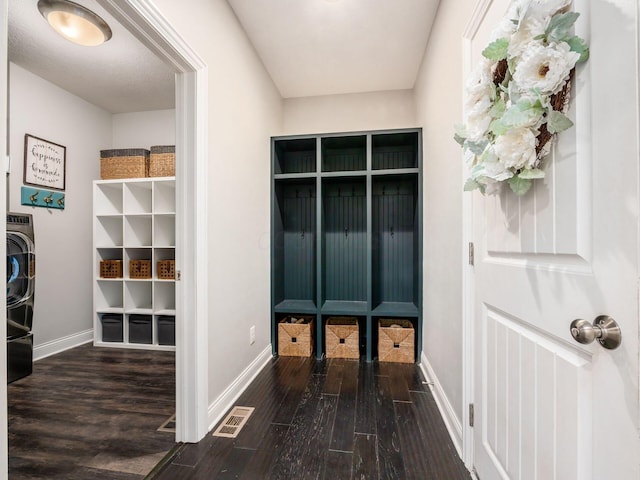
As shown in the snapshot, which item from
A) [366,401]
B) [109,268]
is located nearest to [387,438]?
[366,401]

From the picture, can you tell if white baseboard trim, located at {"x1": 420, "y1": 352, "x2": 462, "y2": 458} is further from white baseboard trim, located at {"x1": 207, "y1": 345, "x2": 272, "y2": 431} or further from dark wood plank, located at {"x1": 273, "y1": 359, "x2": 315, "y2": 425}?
white baseboard trim, located at {"x1": 207, "y1": 345, "x2": 272, "y2": 431}

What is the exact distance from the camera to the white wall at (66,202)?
2676mm

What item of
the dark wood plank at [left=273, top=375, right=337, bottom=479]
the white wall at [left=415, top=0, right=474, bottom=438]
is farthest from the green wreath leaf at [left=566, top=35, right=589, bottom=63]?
the dark wood plank at [left=273, top=375, right=337, bottom=479]

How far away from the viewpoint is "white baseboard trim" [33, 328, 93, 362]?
274 centimetres

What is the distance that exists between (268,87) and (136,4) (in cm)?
172

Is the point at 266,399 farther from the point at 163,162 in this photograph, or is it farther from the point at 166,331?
the point at 163,162

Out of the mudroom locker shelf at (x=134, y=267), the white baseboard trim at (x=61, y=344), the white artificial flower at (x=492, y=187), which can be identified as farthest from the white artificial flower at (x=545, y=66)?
the white baseboard trim at (x=61, y=344)

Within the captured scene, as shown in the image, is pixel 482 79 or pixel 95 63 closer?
pixel 482 79

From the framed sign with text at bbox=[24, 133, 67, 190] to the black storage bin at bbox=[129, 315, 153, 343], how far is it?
158 centimetres

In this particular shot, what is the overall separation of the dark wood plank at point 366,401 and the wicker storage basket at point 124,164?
2962mm

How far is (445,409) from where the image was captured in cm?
178

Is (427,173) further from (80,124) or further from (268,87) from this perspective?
(80,124)

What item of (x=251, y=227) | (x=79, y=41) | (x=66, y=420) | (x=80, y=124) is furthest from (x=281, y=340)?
(x=80, y=124)

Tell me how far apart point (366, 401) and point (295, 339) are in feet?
3.18
